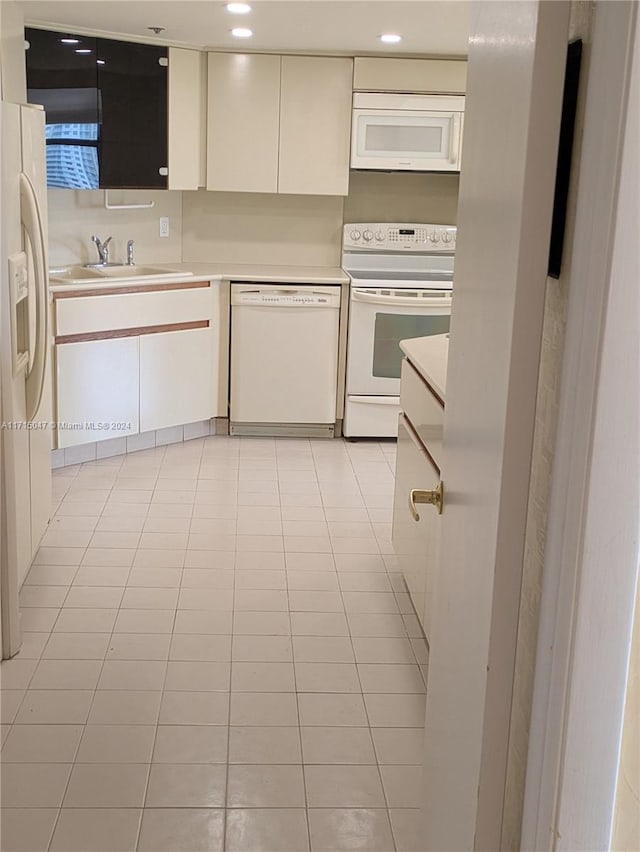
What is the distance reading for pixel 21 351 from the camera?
312cm

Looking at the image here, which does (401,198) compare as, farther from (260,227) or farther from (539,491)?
(539,491)

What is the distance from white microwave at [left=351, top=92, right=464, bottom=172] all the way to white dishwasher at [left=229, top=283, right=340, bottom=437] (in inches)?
32.4

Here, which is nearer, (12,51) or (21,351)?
(21,351)

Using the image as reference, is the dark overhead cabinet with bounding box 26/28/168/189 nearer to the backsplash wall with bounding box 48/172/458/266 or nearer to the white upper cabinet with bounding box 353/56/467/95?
the backsplash wall with bounding box 48/172/458/266

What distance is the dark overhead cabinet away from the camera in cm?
476

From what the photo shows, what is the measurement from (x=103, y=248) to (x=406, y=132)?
186 centimetres

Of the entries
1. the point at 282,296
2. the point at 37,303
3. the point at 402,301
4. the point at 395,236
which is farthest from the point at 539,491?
the point at 395,236

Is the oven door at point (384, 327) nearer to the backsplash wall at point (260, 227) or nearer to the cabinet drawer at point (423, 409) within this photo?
the backsplash wall at point (260, 227)

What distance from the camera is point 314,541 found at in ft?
13.0

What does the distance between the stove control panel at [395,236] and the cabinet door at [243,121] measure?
0.65m

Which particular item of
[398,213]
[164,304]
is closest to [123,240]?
[164,304]

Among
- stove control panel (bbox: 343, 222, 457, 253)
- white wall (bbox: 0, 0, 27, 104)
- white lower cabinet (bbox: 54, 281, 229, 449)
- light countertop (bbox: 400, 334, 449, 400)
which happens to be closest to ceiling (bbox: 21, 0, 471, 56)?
white wall (bbox: 0, 0, 27, 104)

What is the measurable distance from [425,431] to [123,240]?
3.25 metres

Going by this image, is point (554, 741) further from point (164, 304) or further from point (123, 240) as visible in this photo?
point (123, 240)
